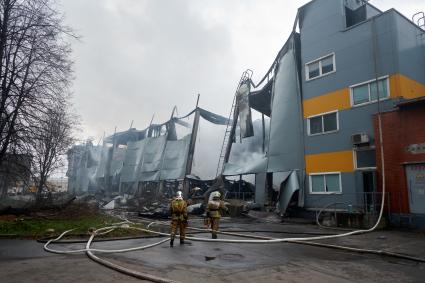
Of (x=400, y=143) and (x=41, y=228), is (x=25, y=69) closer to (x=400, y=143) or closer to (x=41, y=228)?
(x=41, y=228)

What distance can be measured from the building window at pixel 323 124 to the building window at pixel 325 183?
2.35 meters

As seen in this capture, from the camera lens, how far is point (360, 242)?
10.5 meters

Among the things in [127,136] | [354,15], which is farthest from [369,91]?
[127,136]

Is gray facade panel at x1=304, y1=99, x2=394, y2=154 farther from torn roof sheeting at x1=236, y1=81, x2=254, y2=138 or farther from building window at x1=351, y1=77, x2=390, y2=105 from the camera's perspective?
torn roof sheeting at x1=236, y1=81, x2=254, y2=138

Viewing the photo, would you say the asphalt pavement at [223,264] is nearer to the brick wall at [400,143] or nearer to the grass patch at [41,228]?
the grass patch at [41,228]

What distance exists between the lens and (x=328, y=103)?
61.1 feet

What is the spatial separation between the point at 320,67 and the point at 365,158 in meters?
A: 5.91

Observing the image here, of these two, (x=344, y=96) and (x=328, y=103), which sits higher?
(x=344, y=96)

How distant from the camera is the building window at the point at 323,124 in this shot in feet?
60.0

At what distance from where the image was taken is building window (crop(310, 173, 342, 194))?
17781mm

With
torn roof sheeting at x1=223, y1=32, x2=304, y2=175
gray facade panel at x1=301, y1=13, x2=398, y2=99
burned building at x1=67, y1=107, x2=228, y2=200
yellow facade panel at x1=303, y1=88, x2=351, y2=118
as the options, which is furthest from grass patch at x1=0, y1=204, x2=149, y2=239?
gray facade panel at x1=301, y1=13, x2=398, y2=99

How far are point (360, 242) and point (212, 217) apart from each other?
182 inches

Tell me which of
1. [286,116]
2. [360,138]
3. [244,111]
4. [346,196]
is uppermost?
[244,111]

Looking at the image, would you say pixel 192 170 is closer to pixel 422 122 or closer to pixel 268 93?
pixel 268 93
